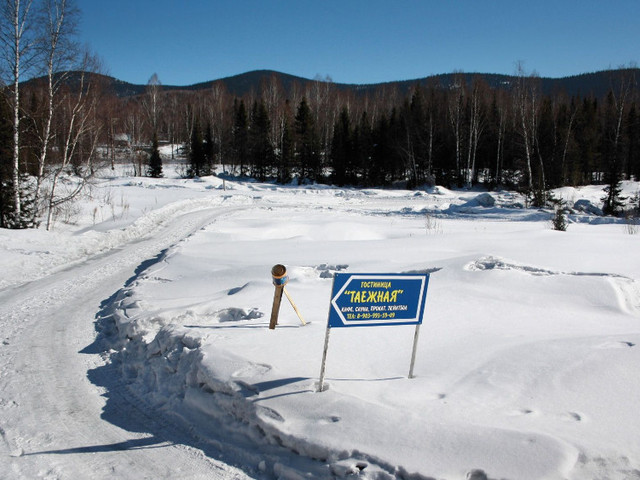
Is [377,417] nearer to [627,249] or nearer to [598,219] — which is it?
[627,249]

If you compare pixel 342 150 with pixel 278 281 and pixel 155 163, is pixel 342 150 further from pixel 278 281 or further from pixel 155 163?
pixel 278 281

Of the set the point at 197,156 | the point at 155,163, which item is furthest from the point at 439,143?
the point at 155,163

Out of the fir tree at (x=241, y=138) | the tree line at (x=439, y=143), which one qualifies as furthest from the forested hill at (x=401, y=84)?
the tree line at (x=439, y=143)

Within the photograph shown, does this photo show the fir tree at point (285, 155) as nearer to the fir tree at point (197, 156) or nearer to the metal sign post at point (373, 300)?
the fir tree at point (197, 156)

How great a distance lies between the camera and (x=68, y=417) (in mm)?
4445

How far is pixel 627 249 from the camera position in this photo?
9938 millimetres

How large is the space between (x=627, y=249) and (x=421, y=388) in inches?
330

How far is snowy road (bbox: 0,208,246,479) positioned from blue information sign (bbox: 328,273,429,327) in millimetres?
1587

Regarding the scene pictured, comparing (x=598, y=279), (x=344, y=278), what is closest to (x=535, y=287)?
(x=598, y=279)

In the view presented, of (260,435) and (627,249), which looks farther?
(627,249)

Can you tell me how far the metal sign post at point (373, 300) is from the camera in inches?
159

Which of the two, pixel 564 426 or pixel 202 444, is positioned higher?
pixel 564 426

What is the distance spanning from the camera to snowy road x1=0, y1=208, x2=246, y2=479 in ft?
11.9

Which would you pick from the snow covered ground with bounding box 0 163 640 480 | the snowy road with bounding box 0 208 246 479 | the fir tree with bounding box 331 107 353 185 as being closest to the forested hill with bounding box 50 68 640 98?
the fir tree with bounding box 331 107 353 185
